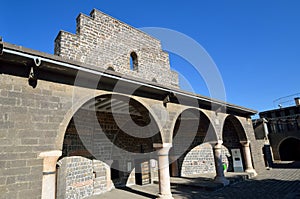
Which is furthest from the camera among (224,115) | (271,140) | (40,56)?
(271,140)

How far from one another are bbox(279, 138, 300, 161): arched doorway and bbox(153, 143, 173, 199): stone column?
19.6 m

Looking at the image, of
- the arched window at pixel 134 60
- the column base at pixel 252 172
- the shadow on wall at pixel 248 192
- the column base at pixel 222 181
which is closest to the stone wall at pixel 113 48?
the arched window at pixel 134 60

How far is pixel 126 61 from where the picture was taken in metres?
10.5

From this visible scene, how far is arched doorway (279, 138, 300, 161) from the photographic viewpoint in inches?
815

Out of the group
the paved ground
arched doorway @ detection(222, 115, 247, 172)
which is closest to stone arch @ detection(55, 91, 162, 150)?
the paved ground

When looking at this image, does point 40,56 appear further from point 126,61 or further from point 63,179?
point 126,61

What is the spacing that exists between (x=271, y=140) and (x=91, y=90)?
21.7m

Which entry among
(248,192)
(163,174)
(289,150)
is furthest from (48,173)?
(289,150)

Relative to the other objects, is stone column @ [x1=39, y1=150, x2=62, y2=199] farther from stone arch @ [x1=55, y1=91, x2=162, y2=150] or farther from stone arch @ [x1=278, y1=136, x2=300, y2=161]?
stone arch @ [x1=278, y1=136, x2=300, y2=161]

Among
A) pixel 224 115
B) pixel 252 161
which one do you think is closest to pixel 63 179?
pixel 224 115

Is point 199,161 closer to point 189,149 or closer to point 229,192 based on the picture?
point 189,149

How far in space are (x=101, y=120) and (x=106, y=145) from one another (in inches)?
41.2

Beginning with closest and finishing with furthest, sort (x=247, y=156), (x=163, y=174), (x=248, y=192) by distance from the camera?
(x=163, y=174) < (x=248, y=192) < (x=247, y=156)

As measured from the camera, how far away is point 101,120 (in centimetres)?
821
